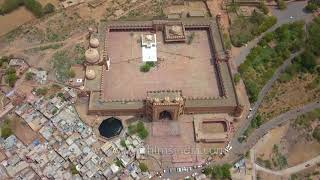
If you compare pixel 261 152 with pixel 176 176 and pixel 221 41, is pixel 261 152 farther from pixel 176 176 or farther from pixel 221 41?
pixel 221 41

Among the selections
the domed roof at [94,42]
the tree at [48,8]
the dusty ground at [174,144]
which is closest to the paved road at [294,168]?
the dusty ground at [174,144]

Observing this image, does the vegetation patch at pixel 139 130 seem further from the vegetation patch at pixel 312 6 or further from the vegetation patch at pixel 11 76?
the vegetation patch at pixel 312 6

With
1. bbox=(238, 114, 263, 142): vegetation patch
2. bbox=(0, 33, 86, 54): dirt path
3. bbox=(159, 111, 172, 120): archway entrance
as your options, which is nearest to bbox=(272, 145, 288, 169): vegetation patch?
bbox=(238, 114, 263, 142): vegetation patch

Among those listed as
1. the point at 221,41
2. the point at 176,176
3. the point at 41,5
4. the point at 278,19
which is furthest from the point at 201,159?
the point at 41,5

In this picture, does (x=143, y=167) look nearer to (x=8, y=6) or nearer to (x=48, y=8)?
(x=48, y=8)

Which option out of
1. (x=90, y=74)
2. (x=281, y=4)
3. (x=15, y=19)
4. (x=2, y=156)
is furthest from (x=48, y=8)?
(x=281, y=4)
